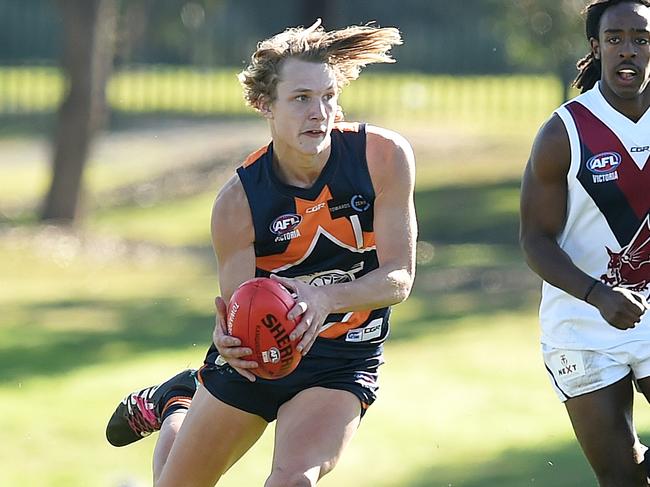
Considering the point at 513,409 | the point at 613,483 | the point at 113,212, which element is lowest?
the point at 113,212

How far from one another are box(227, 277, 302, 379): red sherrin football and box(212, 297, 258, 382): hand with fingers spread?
23mm

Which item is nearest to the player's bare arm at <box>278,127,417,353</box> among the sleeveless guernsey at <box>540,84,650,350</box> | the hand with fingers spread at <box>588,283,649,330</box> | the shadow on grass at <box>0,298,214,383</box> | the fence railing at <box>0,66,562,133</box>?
the sleeveless guernsey at <box>540,84,650,350</box>

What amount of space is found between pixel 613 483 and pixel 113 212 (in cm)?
1973

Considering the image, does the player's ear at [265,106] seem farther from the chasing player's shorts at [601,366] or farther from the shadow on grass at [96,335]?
the shadow on grass at [96,335]

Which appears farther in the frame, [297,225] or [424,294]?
[424,294]

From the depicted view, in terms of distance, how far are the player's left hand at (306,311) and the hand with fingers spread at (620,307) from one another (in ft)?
3.40

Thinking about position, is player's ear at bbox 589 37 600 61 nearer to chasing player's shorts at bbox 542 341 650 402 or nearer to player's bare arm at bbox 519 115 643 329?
player's bare arm at bbox 519 115 643 329

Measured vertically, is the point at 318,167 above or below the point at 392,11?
above

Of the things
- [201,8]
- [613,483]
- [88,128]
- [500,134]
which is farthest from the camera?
[201,8]

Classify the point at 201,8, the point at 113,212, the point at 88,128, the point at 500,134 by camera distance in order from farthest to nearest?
the point at 201,8 → the point at 500,134 → the point at 113,212 → the point at 88,128

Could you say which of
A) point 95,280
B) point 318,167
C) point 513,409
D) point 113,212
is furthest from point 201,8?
point 318,167

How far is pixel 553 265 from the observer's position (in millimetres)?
5547

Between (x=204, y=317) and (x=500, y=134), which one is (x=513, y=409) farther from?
(x=500, y=134)

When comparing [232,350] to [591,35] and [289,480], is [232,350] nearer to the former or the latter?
[289,480]
